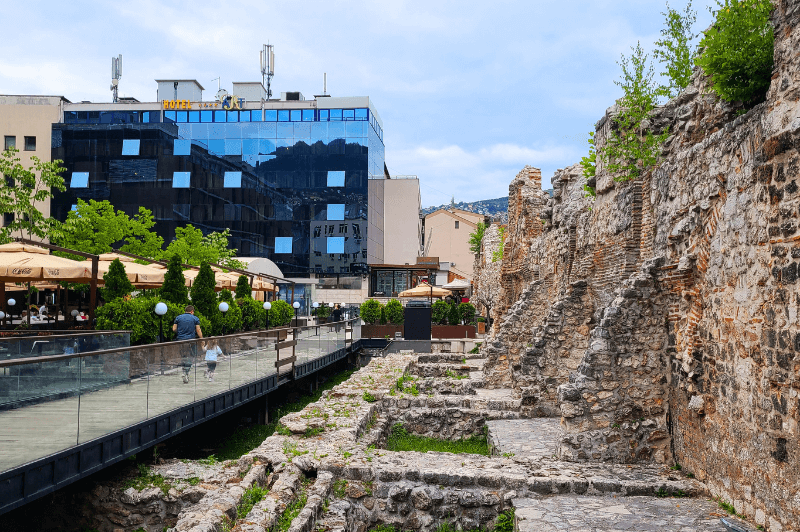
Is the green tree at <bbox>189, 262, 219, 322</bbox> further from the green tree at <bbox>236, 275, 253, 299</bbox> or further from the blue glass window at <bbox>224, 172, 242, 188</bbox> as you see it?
the blue glass window at <bbox>224, 172, 242, 188</bbox>

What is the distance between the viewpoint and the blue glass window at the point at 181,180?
48.9 m

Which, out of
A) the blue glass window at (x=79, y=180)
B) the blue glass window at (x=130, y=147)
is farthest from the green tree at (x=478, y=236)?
the blue glass window at (x=79, y=180)

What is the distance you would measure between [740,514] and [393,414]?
7731mm

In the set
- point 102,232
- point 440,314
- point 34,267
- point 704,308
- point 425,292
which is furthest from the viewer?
→ point 425,292

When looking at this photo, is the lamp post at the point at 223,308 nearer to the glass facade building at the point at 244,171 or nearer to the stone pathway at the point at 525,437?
the stone pathway at the point at 525,437

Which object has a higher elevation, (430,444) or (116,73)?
(116,73)

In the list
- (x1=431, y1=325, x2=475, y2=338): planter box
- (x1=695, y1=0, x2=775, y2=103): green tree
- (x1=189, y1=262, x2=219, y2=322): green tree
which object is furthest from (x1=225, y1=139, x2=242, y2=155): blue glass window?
(x1=695, y1=0, x2=775, y2=103): green tree

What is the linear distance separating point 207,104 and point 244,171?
6275mm

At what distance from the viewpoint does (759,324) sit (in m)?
6.17

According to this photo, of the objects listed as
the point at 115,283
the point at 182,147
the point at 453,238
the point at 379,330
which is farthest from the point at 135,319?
the point at 453,238

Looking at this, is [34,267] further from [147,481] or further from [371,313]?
[371,313]

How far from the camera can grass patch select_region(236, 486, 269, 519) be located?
6788 mm

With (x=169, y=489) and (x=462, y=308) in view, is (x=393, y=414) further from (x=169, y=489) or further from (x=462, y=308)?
(x=462, y=308)

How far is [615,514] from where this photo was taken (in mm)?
6848
